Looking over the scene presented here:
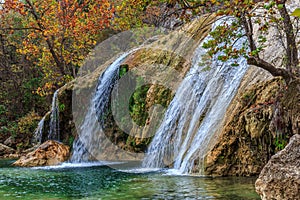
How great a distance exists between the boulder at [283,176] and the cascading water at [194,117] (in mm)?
3168

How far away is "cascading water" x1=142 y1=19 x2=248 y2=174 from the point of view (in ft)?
27.7

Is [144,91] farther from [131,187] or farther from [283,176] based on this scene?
[283,176]

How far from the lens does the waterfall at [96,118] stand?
47.1ft

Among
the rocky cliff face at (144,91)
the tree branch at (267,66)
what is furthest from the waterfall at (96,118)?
the tree branch at (267,66)

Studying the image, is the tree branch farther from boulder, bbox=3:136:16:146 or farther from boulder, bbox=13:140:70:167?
boulder, bbox=3:136:16:146

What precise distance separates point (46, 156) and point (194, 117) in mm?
6308

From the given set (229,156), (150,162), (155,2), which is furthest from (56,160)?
(155,2)

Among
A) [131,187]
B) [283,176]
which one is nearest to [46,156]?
[131,187]

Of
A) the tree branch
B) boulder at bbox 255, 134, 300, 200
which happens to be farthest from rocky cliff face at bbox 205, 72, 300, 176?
boulder at bbox 255, 134, 300, 200

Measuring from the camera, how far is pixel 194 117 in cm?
945

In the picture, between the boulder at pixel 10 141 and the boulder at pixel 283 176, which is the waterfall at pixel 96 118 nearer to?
the boulder at pixel 10 141

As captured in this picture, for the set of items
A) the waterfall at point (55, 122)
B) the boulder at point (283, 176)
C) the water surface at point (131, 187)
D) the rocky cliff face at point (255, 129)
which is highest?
the waterfall at point (55, 122)

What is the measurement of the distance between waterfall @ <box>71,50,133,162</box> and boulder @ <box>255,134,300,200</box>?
33.4 ft

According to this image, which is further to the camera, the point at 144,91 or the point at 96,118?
the point at 96,118
